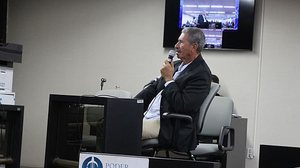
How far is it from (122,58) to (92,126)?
9.35 ft

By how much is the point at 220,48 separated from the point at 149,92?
192cm

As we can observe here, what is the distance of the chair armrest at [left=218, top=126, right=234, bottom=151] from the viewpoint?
3035 mm

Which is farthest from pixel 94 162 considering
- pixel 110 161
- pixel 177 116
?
pixel 177 116

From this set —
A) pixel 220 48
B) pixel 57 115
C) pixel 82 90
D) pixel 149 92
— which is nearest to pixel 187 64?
pixel 149 92

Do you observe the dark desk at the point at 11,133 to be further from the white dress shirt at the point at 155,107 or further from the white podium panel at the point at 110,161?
the white podium panel at the point at 110,161

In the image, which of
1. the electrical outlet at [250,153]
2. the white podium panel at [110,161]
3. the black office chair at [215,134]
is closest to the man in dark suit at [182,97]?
the black office chair at [215,134]

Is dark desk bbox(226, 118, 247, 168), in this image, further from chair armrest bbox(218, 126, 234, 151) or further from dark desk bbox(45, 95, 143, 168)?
dark desk bbox(45, 95, 143, 168)

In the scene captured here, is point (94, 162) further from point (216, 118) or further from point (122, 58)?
point (122, 58)

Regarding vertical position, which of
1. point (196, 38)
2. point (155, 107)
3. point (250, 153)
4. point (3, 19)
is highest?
point (3, 19)

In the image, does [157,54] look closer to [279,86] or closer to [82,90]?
[82,90]

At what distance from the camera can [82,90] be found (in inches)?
212

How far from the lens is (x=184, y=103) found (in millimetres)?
2834

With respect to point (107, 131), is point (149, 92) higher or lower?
higher

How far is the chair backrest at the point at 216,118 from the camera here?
312 centimetres
